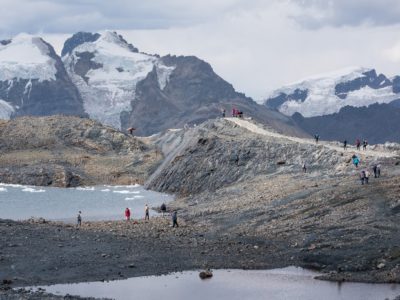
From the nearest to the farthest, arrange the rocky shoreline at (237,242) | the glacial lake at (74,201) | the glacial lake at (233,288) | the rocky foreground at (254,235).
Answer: the glacial lake at (233,288) → the rocky shoreline at (237,242) → the rocky foreground at (254,235) → the glacial lake at (74,201)

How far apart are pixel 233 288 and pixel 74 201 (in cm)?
6673

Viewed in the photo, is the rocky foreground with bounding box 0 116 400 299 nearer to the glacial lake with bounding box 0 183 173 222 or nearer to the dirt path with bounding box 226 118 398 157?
the dirt path with bounding box 226 118 398 157

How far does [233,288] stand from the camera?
52.4m

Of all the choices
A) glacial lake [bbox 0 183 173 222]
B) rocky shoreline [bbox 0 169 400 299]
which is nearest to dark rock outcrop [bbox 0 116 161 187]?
glacial lake [bbox 0 183 173 222]

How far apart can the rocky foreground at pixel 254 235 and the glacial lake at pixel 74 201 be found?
820cm

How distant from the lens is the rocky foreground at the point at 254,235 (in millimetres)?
56562

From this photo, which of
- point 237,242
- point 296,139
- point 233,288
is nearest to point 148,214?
point 237,242

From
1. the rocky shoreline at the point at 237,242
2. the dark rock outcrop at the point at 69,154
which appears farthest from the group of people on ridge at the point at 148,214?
the dark rock outcrop at the point at 69,154

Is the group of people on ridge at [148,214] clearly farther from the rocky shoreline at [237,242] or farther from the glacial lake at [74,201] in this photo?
the glacial lake at [74,201]

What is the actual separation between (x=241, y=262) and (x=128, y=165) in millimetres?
99392

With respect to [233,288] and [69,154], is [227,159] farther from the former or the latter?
[233,288]

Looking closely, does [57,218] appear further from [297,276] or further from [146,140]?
[146,140]

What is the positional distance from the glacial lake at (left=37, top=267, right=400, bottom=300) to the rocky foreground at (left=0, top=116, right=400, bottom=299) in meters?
1.46

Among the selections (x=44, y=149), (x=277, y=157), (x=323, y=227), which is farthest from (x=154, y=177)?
(x=323, y=227)
